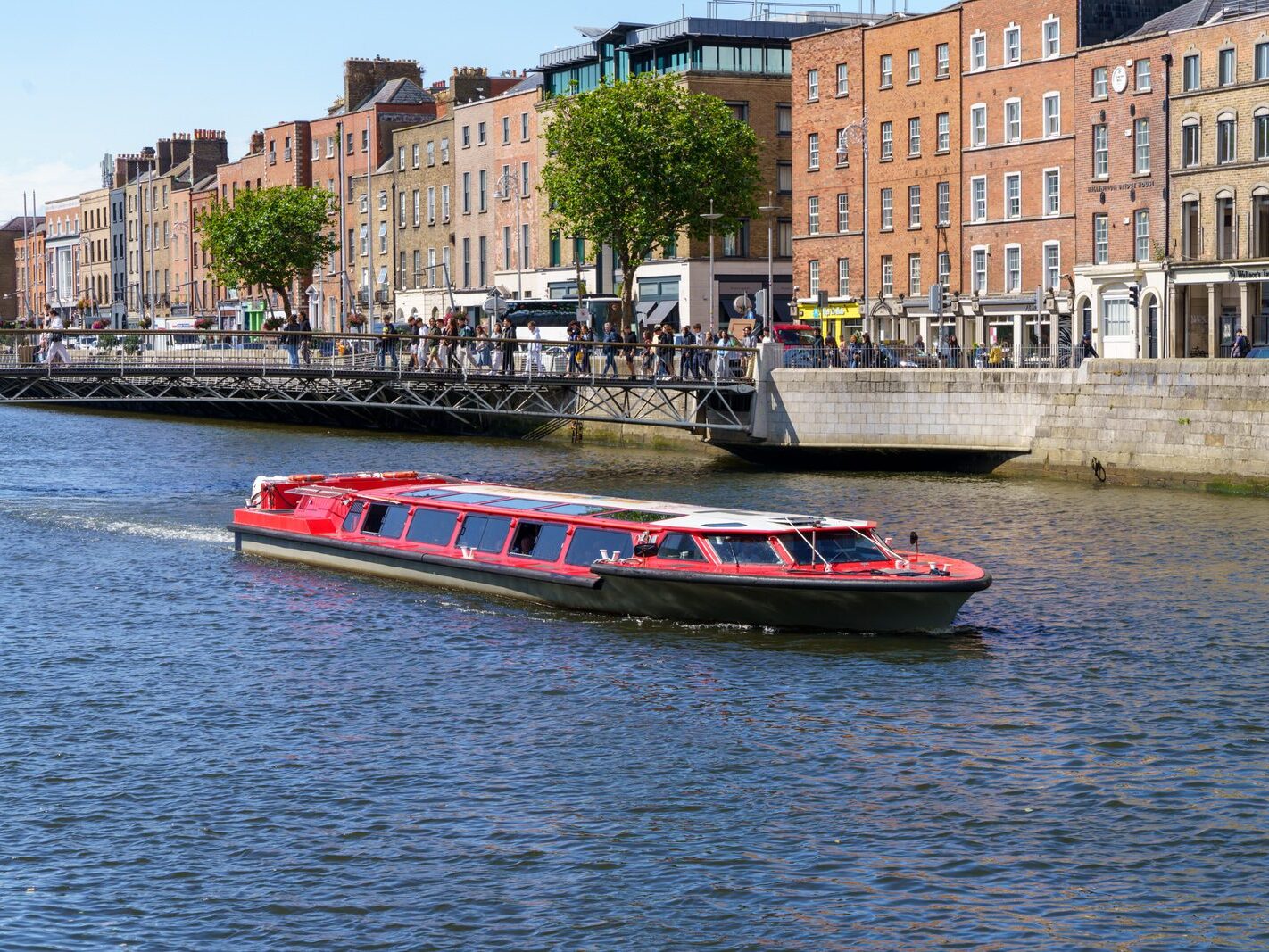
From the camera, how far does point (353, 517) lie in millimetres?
42812

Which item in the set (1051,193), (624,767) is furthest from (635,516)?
(1051,193)

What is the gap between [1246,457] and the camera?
172ft

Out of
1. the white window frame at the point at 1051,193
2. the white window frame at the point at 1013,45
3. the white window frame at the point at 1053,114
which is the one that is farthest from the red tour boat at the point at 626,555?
the white window frame at the point at 1013,45

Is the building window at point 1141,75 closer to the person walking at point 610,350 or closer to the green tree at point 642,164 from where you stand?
the green tree at point 642,164

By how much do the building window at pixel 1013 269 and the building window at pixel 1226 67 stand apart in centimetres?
1214

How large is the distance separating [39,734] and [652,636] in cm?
1120

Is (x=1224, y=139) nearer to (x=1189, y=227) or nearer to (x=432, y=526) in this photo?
(x=1189, y=227)

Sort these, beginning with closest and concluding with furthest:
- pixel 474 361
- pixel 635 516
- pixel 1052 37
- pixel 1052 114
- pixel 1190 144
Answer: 1. pixel 635 516
2. pixel 474 361
3. pixel 1190 144
4. pixel 1052 37
5. pixel 1052 114

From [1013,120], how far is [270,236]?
5849cm

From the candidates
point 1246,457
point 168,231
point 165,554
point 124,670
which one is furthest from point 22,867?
point 168,231

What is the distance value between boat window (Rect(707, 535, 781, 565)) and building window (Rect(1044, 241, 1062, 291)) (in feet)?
162

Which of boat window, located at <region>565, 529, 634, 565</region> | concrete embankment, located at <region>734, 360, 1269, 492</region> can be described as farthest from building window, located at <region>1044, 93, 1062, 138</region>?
boat window, located at <region>565, 529, 634, 565</region>

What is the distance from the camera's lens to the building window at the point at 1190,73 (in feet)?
242

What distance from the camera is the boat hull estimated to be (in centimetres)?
3269
